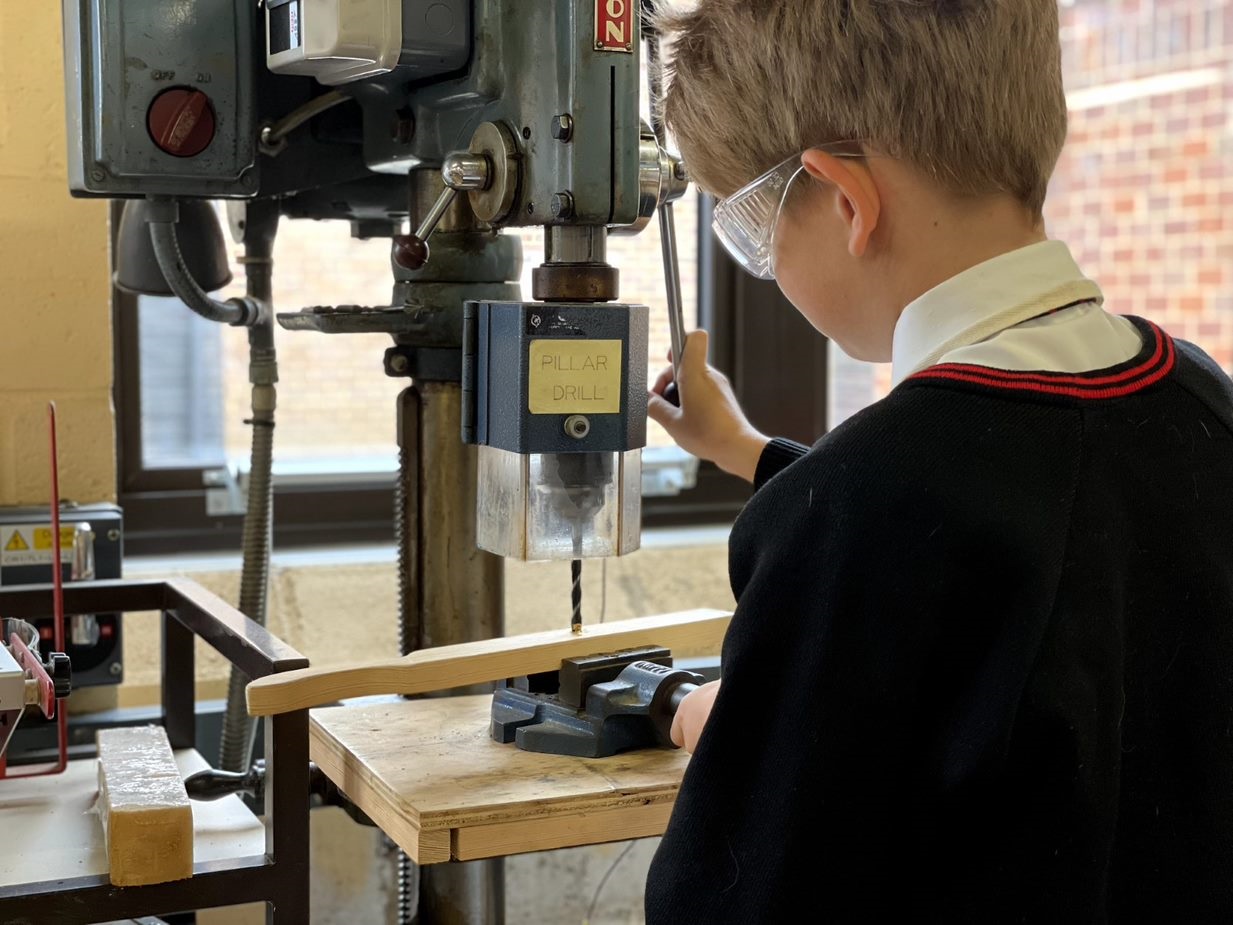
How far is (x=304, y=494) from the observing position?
2221 millimetres

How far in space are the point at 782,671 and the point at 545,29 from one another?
1.63 ft

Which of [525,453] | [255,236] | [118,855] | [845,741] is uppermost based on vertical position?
[255,236]

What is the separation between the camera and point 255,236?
144 cm

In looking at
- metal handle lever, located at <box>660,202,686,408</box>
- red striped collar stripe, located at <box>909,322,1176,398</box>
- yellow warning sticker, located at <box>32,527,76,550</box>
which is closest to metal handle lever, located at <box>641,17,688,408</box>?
metal handle lever, located at <box>660,202,686,408</box>

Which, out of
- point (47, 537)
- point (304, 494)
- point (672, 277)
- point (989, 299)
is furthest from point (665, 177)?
point (304, 494)

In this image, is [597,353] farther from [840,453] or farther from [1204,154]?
[1204,154]

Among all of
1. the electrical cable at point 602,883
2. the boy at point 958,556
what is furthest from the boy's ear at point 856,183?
the electrical cable at point 602,883

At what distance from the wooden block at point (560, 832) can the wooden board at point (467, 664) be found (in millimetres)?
152

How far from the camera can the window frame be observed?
2.12 m

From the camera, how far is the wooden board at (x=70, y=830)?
1.00m

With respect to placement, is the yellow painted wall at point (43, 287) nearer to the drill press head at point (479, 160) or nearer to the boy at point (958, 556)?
the drill press head at point (479, 160)

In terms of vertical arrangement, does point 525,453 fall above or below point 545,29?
below

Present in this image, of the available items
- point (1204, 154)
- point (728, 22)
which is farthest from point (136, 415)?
point (1204, 154)

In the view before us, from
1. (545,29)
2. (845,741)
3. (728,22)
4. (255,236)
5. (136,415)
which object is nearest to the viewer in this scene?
(845,741)
